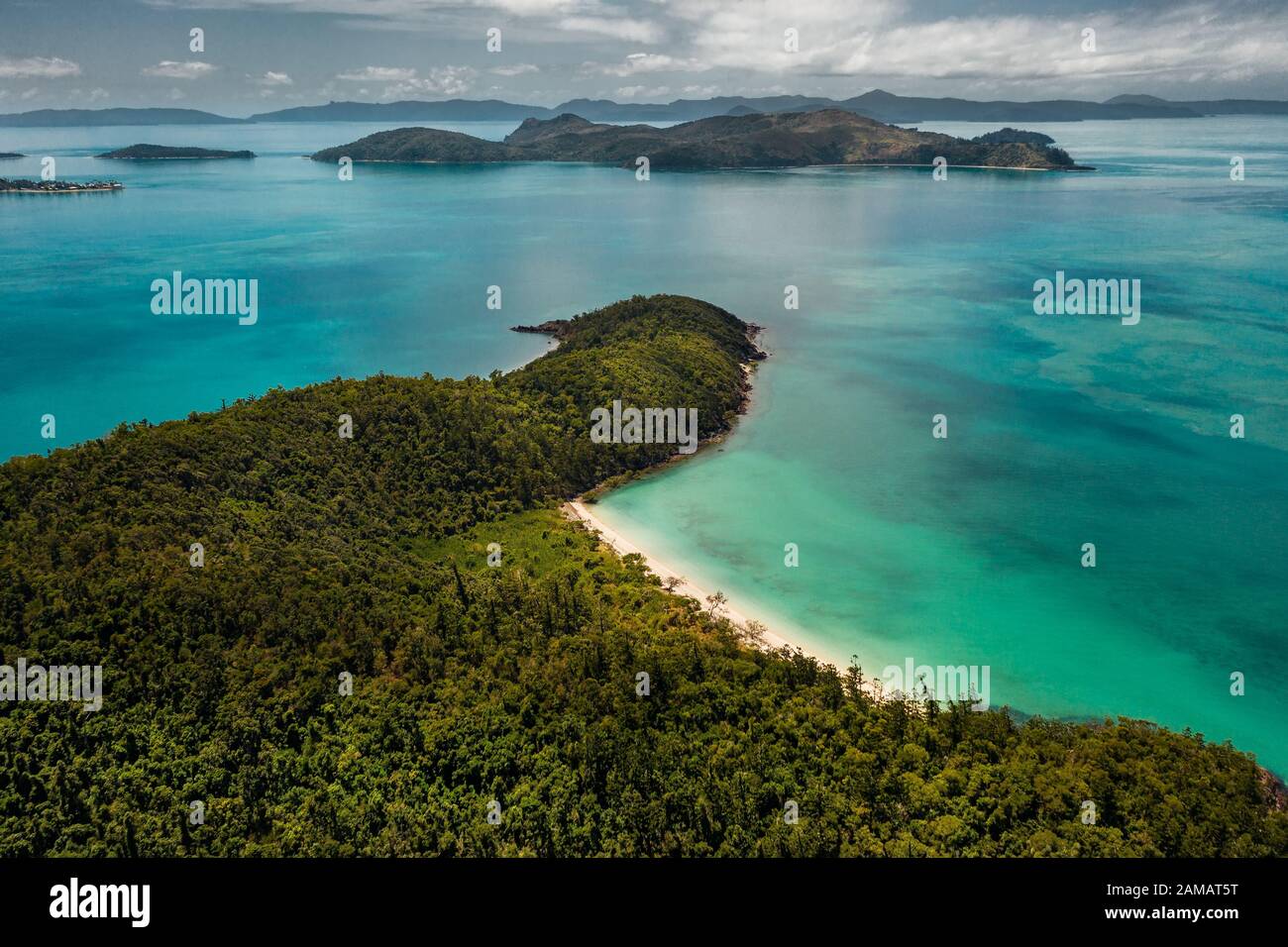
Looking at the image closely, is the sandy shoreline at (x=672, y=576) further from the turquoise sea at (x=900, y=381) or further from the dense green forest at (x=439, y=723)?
the dense green forest at (x=439, y=723)

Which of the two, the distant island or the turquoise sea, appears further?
the distant island

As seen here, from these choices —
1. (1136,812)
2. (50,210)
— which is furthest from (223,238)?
(1136,812)

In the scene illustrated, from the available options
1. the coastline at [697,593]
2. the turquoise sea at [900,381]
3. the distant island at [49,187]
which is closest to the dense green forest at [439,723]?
the coastline at [697,593]

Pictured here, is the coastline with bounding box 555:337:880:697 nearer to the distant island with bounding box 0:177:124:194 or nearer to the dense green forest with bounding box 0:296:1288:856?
the dense green forest with bounding box 0:296:1288:856

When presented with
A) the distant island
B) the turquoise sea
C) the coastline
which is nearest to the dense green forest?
the coastline

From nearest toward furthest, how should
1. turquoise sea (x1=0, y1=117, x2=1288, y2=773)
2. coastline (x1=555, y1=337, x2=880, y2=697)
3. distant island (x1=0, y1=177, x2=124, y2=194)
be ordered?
coastline (x1=555, y1=337, x2=880, y2=697) < turquoise sea (x1=0, y1=117, x2=1288, y2=773) < distant island (x1=0, y1=177, x2=124, y2=194)
